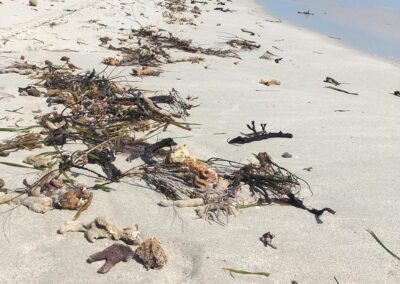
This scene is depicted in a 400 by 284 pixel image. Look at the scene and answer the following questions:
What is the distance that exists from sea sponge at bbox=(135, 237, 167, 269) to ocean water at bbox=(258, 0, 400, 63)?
7.70 metres

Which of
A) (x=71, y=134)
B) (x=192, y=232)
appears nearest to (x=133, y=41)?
(x=71, y=134)

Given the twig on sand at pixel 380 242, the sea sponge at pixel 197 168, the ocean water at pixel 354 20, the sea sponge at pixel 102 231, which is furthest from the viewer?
the ocean water at pixel 354 20

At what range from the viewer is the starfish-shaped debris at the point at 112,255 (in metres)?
2.16

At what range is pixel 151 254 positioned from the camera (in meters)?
2.21

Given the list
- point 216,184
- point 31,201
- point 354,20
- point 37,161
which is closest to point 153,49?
point 37,161

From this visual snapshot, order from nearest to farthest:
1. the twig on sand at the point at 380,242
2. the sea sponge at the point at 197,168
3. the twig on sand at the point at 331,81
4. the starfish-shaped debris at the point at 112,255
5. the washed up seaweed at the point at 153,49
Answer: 1. the starfish-shaped debris at the point at 112,255
2. the twig on sand at the point at 380,242
3. the sea sponge at the point at 197,168
4. the washed up seaweed at the point at 153,49
5. the twig on sand at the point at 331,81

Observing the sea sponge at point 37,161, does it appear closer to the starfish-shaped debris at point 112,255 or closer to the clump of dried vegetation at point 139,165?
the clump of dried vegetation at point 139,165

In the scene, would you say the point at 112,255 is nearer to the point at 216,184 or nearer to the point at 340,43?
the point at 216,184

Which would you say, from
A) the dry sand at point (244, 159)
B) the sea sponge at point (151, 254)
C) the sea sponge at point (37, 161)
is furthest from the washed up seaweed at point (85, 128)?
the sea sponge at point (151, 254)

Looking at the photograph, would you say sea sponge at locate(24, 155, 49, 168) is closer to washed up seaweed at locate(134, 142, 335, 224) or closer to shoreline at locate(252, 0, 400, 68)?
washed up seaweed at locate(134, 142, 335, 224)

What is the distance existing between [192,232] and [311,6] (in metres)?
14.2

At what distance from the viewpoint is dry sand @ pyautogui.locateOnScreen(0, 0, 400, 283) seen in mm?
2254

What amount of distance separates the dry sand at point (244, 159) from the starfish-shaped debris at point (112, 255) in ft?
0.12

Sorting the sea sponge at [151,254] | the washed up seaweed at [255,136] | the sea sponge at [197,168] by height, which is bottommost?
the washed up seaweed at [255,136]
